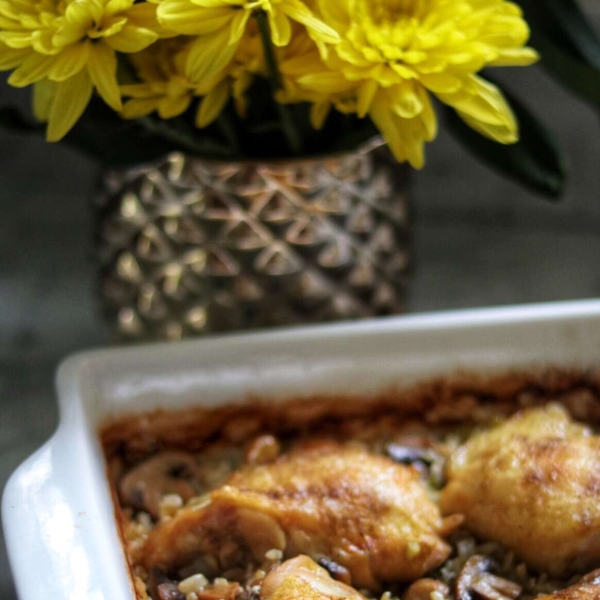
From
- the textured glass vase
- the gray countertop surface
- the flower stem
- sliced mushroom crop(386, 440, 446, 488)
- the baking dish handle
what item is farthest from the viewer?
the gray countertop surface

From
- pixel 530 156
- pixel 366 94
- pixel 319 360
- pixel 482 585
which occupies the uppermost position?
pixel 366 94

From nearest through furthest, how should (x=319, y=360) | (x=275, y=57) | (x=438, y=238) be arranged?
(x=275, y=57), (x=319, y=360), (x=438, y=238)

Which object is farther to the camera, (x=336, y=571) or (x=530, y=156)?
(x=530, y=156)

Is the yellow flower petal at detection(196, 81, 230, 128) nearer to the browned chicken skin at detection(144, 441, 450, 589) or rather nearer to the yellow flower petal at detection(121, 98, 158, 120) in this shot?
the yellow flower petal at detection(121, 98, 158, 120)

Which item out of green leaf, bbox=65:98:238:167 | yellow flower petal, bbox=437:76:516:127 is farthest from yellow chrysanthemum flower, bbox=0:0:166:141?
yellow flower petal, bbox=437:76:516:127

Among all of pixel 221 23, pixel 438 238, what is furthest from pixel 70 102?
pixel 438 238

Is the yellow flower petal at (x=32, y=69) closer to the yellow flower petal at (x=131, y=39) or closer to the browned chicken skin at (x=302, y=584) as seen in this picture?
the yellow flower petal at (x=131, y=39)

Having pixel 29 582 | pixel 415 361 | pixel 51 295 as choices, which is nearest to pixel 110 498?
pixel 29 582

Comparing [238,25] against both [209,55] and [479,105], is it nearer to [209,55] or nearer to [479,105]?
[209,55]
